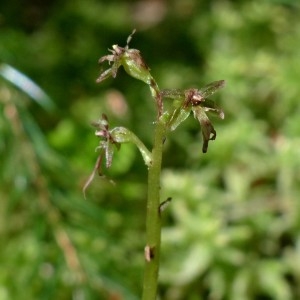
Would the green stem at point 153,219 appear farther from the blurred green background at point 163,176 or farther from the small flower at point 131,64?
the blurred green background at point 163,176

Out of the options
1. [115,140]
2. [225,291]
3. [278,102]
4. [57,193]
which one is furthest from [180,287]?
[115,140]

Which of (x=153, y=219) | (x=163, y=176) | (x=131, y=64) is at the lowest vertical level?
(x=153, y=219)

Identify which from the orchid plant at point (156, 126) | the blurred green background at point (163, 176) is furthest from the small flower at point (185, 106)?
the blurred green background at point (163, 176)

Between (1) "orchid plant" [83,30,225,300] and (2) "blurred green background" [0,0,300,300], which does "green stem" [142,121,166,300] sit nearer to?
(1) "orchid plant" [83,30,225,300]

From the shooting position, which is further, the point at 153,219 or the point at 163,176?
the point at 163,176

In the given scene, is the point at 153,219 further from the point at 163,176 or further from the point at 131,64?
the point at 163,176

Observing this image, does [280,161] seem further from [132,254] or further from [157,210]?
[157,210]

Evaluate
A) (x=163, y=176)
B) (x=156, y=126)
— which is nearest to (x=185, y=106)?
(x=156, y=126)
